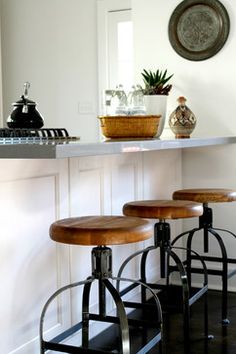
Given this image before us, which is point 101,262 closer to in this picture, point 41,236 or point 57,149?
point 41,236

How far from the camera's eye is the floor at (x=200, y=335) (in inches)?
101

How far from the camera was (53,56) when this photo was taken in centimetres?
466

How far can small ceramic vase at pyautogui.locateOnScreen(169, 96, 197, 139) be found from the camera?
10.8 ft

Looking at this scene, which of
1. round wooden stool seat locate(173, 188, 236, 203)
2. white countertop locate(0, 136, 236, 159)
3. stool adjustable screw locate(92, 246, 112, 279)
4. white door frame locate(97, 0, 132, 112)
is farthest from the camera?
white door frame locate(97, 0, 132, 112)

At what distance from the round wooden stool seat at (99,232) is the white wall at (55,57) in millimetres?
2607

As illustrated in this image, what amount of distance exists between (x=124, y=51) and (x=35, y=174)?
2521mm

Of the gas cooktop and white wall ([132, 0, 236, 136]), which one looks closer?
the gas cooktop

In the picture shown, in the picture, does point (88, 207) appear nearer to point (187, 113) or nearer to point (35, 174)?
point (35, 174)

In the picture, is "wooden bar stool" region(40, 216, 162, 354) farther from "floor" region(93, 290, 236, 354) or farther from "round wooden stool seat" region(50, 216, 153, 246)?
"floor" region(93, 290, 236, 354)

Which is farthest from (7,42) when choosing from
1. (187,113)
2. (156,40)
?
(187,113)

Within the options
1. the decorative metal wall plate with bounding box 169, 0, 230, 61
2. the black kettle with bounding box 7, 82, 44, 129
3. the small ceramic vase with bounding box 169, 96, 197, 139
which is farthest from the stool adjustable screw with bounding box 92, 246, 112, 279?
the decorative metal wall plate with bounding box 169, 0, 230, 61

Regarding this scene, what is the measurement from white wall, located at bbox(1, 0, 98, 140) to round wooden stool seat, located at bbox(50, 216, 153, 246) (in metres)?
2.61

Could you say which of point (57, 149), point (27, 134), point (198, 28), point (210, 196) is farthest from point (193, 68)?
point (57, 149)

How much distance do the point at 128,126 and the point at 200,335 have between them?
3.72 ft
